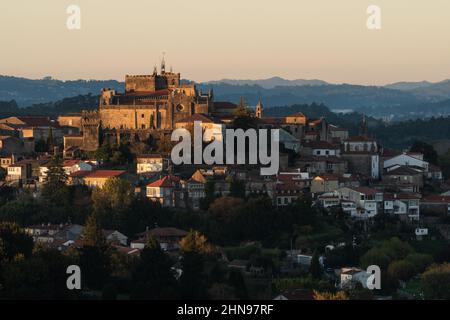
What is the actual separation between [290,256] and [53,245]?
8146 millimetres

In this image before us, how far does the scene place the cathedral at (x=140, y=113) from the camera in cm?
5875

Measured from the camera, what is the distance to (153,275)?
138 ft

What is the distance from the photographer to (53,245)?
48.6 m

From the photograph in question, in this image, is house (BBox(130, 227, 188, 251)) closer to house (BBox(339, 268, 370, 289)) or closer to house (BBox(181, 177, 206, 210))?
house (BBox(181, 177, 206, 210))

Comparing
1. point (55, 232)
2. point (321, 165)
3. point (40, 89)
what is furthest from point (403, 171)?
point (40, 89)

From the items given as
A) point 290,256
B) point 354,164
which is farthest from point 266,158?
point 290,256

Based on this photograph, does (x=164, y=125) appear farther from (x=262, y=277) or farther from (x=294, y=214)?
(x=262, y=277)

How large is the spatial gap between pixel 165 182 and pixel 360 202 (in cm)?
740

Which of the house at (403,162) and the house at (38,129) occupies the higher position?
the house at (38,129)

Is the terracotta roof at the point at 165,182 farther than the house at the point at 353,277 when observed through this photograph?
Yes

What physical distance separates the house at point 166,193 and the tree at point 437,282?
10047mm

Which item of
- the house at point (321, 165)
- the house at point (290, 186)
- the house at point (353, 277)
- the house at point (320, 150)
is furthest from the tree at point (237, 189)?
the house at point (320, 150)

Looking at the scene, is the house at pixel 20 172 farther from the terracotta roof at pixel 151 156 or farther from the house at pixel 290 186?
the house at pixel 290 186

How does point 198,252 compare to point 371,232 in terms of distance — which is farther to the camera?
point 371,232
